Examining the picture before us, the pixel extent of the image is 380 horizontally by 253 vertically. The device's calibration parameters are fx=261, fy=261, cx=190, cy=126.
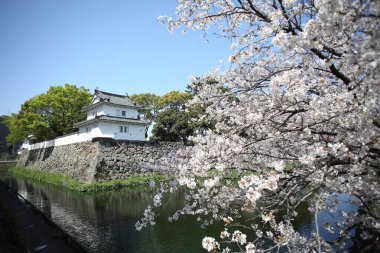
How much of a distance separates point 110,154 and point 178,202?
11469mm

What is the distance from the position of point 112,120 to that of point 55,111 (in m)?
11.3

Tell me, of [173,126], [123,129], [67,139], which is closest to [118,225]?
[123,129]

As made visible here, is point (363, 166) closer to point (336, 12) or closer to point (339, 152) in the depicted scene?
point (339, 152)

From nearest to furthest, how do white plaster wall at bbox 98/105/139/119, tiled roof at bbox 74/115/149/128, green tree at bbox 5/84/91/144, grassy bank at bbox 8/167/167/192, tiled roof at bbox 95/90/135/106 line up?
grassy bank at bbox 8/167/167/192, tiled roof at bbox 74/115/149/128, white plaster wall at bbox 98/105/139/119, tiled roof at bbox 95/90/135/106, green tree at bbox 5/84/91/144

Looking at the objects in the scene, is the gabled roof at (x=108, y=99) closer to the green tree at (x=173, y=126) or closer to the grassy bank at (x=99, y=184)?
the green tree at (x=173, y=126)

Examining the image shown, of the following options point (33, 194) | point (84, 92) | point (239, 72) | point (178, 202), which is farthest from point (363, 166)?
point (84, 92)

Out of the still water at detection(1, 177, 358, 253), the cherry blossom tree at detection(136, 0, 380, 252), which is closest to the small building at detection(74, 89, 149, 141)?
the still water at detection(1, 177, 358, 253)

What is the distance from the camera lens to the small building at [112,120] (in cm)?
2577

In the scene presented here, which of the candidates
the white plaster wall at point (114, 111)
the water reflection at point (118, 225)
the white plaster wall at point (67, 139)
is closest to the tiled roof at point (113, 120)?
the white plaster wall at point (114, 111)

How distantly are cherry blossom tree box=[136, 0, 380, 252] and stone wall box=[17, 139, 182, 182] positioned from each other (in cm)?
1652

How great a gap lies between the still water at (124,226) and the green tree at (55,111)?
1842 centimetres

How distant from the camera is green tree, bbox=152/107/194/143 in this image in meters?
31.7

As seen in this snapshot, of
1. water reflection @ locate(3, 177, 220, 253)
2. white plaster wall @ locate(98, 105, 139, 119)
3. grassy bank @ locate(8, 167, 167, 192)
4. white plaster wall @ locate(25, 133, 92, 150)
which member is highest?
white plaster wall @ locate(98, 105, 139, 119)

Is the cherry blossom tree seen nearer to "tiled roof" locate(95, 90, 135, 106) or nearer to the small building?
the small building
